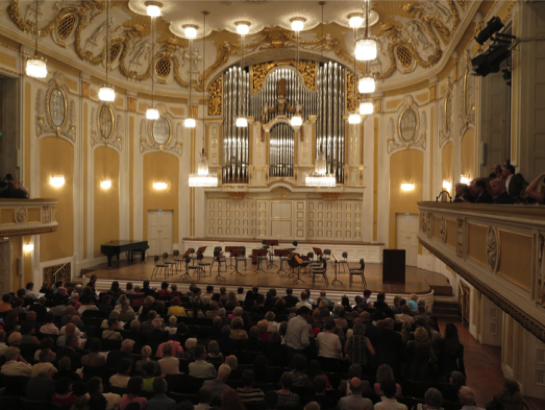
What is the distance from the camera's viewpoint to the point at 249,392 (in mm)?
4992

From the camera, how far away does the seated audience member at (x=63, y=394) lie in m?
4.89

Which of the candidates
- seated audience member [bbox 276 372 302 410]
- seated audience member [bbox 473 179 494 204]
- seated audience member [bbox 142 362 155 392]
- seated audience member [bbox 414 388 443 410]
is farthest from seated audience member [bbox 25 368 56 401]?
seated audience member [bbox 473 179 494 204]

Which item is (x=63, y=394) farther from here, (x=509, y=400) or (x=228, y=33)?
(x=228, y=33)

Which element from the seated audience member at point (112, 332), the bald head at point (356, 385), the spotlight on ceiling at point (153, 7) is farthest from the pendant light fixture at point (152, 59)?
the bald head at point (356, 385)

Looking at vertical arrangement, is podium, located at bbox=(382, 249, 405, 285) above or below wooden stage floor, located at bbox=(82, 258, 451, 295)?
above

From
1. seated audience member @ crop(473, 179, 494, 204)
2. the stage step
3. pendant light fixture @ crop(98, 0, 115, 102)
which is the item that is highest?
pendant light fixture @ crop(98, 0, 115, 102)

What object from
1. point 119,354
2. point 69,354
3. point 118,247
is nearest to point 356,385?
point 119,354

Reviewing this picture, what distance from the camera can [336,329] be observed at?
23.0ft

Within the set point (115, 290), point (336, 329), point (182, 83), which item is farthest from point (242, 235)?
point (336, 329)

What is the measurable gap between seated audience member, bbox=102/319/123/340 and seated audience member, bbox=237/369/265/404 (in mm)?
2879

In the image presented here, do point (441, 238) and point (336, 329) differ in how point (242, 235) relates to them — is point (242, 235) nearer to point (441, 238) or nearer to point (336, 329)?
point (441, 238)

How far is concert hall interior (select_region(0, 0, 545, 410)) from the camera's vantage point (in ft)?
19.4

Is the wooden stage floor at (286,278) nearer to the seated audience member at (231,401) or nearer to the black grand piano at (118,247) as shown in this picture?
the black grand piano at (118,247)

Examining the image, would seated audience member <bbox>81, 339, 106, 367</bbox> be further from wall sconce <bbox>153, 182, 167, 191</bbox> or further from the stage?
wall sconce <bbox>153, 182, 167, 191</bbox>
